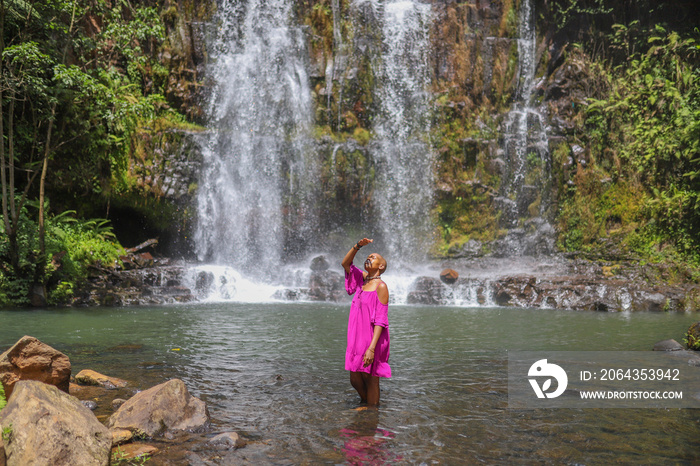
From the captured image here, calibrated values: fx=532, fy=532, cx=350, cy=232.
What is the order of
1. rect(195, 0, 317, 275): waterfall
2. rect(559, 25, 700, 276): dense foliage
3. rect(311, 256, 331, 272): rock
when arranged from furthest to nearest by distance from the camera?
rect(195, 0, 317, 275): waterfall → rect(311, 256, 331, 272): rock → rect(559, 25, 700, 276): dense foliage

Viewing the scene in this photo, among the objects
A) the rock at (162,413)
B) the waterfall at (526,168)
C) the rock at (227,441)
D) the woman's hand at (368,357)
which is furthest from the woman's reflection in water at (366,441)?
the waterfall at (526,168)

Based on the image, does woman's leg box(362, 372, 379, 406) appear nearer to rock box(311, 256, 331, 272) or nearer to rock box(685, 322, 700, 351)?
rock box(685, 322, 700, 351)

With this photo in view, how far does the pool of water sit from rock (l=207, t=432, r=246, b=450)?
0.12m

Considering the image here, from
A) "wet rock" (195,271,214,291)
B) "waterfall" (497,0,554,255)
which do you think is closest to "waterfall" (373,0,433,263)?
"waterfall" (497,0,554,255)

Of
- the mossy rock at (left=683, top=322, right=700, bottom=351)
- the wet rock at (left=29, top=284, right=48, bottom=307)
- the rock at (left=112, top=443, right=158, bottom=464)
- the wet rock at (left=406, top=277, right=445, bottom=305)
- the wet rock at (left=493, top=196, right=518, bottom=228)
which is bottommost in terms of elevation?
the rock at (left=112, top=443, right=158, bottom=464)

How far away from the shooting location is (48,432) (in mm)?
3158

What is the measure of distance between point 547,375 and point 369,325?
3078 millimetres

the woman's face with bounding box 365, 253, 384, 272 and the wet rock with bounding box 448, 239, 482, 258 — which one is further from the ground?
the wet rock with bounding box 448, 239, 482, 258

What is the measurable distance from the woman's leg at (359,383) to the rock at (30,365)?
9.02 ft

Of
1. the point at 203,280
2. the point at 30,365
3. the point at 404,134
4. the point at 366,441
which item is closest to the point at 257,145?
the point at 404,134

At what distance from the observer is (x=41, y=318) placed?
36.9ft

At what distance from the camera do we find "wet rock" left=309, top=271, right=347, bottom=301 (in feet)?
53.3

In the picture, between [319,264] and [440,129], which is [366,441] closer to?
[319,264]

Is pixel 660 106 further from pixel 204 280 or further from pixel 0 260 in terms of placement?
pixel 0 260
